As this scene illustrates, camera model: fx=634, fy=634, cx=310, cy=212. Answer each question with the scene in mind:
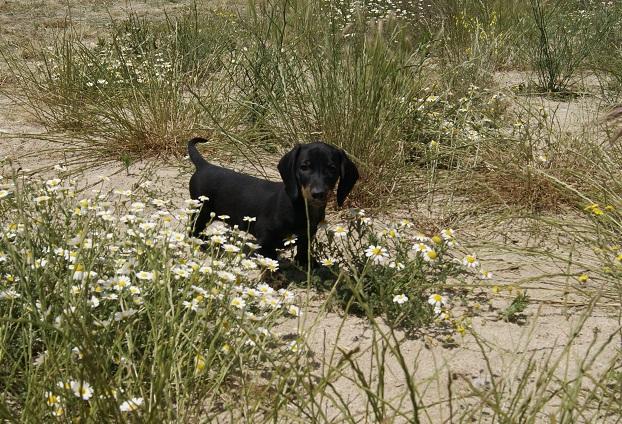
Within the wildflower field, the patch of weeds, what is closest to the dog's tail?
the wildflower field

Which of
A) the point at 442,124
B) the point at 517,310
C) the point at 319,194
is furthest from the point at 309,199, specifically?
the point at 442,124

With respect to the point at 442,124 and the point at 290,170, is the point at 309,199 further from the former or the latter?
the point at 442,124

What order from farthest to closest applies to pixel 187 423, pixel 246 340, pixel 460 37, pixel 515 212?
1. pixel 460 37
2. pixel 515 212
3. pixel 246 340
4. pixel 187 423

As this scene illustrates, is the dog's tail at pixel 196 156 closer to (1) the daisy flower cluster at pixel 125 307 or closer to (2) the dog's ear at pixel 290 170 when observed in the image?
(2) the dog's ear at pixel 290 170

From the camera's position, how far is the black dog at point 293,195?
2.92m

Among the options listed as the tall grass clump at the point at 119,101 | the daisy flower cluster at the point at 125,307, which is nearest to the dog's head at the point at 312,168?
the daisy flower cluster at the point at 125,307

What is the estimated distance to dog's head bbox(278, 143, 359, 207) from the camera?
290cm

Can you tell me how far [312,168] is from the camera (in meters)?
2.94

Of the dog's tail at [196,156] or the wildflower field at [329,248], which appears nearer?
the wildflower field at [329,248]

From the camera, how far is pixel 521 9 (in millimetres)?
6883

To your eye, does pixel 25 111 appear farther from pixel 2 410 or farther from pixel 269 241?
pixel 2 410

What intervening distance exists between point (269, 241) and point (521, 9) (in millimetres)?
5136

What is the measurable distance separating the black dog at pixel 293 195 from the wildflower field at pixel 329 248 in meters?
0.11

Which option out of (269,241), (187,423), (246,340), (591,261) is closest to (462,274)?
(591,261)
